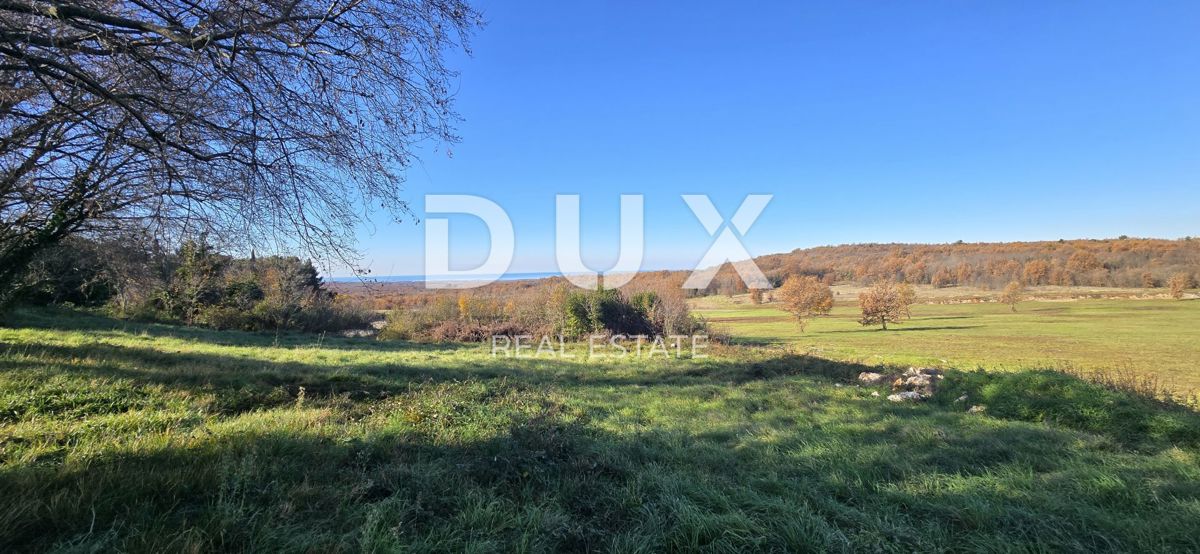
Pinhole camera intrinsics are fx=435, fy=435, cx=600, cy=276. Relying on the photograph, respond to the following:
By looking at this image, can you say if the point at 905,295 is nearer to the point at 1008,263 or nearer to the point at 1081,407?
the point at 1008,263

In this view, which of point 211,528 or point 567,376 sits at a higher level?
point 211,528

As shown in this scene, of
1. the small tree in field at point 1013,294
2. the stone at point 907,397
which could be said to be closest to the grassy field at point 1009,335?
the small tree in field at point 1013,294

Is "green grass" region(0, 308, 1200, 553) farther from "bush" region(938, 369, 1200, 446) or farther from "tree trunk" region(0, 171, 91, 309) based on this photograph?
"tree trunk" region(0, 171, 91, 309)

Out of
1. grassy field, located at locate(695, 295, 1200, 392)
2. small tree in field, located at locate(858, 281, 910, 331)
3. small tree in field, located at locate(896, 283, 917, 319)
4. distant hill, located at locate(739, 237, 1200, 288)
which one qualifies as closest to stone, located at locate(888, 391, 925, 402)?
grassy field, located at locate(695, 295, 1200, 392)

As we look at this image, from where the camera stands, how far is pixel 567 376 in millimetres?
11336

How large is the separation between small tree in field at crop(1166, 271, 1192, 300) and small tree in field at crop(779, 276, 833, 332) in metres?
30.9

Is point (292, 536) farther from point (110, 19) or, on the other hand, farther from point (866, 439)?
point (866, 439)

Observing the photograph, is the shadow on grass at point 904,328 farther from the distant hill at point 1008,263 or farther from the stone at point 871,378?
the stone at point 871,378

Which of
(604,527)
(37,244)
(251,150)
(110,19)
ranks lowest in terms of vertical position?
(604,527)

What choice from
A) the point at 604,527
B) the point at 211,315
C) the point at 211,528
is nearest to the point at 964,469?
the point at 604,527

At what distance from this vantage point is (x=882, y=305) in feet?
120

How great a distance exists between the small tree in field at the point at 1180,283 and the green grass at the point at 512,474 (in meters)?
54.8

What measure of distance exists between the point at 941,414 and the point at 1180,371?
55.1 ft

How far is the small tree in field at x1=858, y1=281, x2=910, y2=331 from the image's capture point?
36628mm
